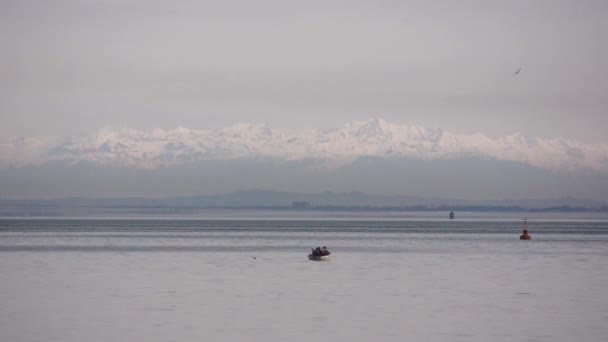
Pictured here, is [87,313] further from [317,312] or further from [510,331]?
[510,331]

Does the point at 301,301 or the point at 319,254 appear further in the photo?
the point at 319,254

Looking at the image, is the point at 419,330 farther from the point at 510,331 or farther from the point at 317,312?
the point at 317,312

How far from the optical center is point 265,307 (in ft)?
144

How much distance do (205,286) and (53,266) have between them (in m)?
21.1

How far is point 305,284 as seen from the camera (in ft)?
185

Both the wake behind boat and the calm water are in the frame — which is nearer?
the calm water

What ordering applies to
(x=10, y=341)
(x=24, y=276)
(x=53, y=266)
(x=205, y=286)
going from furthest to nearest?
(x=53, y=266), (x=24, y=276), (x=205, y=286), (x=10, y=341)

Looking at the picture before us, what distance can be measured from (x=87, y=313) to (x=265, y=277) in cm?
2045

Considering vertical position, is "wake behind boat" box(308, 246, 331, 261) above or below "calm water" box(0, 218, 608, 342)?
above

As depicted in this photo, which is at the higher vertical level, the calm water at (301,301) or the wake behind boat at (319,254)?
the wake behind boat at (319,254)

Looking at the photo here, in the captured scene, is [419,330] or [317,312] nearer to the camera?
[419,330]

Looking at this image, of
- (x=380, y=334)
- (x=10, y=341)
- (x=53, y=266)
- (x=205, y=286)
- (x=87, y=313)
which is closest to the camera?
(x=10, y=341)

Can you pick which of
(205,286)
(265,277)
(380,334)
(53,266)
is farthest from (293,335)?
(53,266)

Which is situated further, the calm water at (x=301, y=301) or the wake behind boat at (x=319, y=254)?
the wake behind boat at (x=319, y=254)
